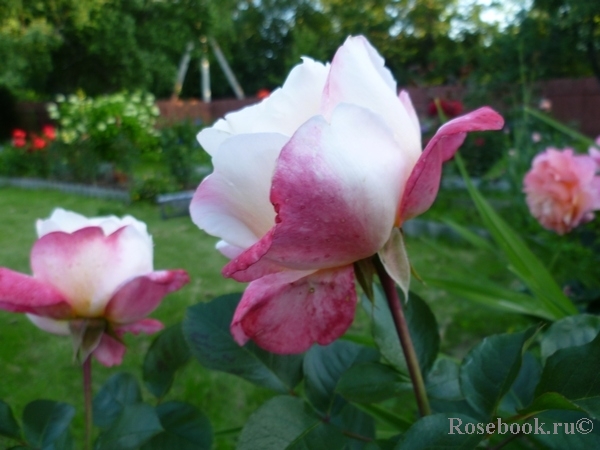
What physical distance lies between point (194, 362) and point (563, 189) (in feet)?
4.54

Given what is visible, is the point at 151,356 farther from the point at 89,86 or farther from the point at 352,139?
the point at 89,86

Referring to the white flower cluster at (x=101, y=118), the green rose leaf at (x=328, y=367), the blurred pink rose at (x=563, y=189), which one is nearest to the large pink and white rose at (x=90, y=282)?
the green rose leaf at (x=328, y=367)

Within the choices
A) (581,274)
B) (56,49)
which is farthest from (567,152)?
(56,49)

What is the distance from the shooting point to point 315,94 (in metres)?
0.27

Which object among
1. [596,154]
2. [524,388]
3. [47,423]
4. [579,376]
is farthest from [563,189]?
[47,423]

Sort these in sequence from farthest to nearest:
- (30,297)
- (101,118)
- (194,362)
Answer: (101,118) → (194,362) → (30,297)

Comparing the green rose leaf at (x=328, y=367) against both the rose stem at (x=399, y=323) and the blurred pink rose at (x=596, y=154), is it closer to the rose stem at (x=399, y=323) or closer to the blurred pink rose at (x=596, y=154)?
the rose stem at (x=399, y=323)

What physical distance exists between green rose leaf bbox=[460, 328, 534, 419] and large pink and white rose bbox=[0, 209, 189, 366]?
0.63ft

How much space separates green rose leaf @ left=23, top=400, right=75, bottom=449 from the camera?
34 centimetres

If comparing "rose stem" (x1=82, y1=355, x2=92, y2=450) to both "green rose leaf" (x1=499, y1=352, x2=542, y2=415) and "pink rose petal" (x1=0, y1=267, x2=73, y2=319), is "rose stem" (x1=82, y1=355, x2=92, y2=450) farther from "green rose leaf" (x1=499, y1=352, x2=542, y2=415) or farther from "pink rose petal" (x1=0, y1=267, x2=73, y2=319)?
"green rose leaf" (x1=499, y1=352, x2=542, y2=415)

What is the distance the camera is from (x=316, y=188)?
0.22 m

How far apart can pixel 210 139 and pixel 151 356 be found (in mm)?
216

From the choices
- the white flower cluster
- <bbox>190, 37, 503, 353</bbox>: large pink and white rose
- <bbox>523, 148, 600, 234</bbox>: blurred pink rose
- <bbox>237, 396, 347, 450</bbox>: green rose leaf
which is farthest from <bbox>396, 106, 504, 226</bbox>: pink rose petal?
the white flower cluster

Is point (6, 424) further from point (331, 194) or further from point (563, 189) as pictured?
point (563, 189)
